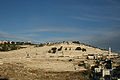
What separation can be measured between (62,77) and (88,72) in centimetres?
294

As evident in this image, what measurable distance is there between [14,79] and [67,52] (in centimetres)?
2215

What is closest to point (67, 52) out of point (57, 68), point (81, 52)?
point (81, 52)

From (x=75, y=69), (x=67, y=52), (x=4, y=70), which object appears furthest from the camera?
(x=67, y=52)

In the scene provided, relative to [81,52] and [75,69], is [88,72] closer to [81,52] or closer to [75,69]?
[75,69]

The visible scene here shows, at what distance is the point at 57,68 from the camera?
2058 cm

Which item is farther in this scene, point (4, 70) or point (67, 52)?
point (67, 52)

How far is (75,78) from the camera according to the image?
51.8ft

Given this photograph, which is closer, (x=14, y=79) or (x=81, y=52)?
(x=14, y=79)

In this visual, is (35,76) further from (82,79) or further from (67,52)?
(67,52)

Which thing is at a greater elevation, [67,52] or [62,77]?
[67,52]

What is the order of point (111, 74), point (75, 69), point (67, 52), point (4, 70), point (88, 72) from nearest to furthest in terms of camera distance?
point (111, 74) < point (4, 70) < point (88, 72) < point (75, 69) < point (67, 52)

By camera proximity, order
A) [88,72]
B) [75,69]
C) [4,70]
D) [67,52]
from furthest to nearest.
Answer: [67,52], [75,69], [88,72], [4,70]

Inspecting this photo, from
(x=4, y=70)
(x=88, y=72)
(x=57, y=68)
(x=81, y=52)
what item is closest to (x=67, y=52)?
(x=81, y=52)

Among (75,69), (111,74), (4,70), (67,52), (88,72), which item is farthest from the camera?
(67,52)
